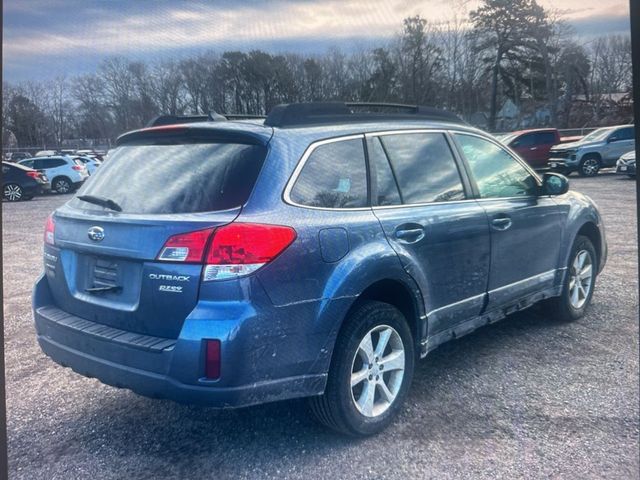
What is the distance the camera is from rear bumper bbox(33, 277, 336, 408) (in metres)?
1.94

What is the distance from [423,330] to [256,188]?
42.3 inches

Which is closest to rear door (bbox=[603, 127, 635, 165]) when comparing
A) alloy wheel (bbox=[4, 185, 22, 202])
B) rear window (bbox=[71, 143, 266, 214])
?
rear window (bbox=[71, 143, 266, 214])

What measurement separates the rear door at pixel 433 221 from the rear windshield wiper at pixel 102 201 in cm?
105

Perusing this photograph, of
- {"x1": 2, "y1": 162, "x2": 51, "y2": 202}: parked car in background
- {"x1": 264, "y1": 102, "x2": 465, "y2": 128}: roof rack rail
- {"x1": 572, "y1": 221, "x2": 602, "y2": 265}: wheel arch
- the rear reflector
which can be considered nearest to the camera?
the rear reflector

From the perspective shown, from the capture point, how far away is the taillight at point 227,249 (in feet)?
6.39

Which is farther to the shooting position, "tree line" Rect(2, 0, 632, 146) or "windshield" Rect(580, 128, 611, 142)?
"windshield" Rect(580, 128, 611, 142)

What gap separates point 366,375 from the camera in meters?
2.37

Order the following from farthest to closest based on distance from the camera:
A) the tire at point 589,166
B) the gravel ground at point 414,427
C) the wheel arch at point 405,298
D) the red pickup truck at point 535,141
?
1. the tire at point 589,166
2. the red pickup truck at point 535,141
3. the wheel arch at point 405,298
4. the gravel ground at point 414,427

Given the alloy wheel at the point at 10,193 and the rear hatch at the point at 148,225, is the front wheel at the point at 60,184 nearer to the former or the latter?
the alloy wheel at the point at 10,193

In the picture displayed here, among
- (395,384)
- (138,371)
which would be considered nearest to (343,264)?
(395,384)

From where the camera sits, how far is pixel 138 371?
206 cm

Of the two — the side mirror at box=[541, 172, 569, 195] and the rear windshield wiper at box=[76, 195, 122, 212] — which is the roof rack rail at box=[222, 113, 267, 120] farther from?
the side mirror at box=[541, 172, 569, 195]

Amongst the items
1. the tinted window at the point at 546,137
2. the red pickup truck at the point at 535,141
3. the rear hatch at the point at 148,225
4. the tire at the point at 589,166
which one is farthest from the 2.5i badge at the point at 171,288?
the tire at the point at 589,166

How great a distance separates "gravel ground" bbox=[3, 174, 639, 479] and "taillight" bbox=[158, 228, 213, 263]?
78cm
